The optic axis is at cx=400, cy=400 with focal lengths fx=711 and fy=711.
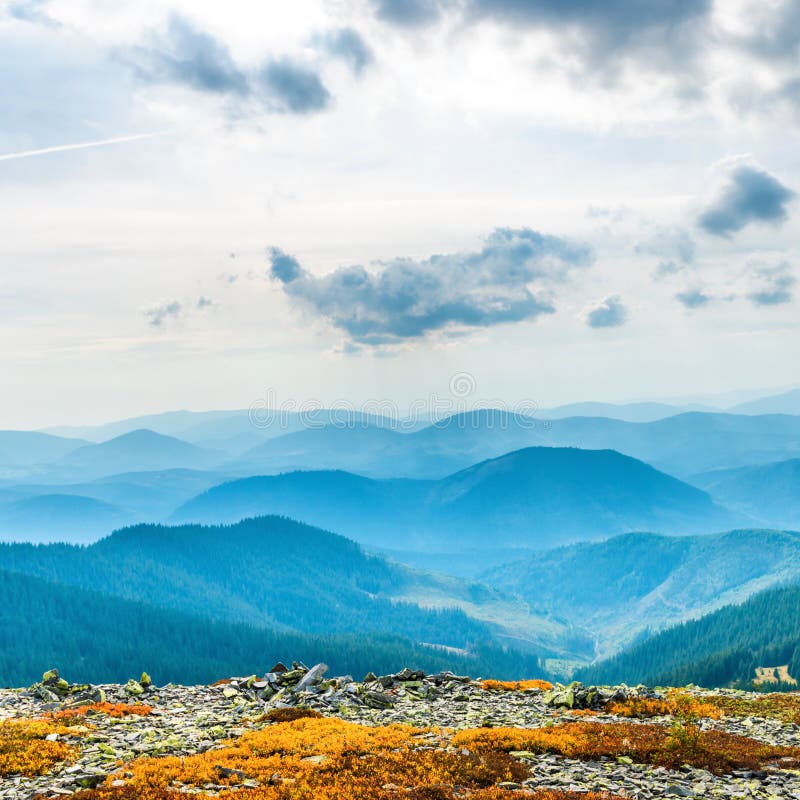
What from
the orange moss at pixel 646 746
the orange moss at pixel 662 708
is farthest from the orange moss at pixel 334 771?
the orange moss at pixel 662 708

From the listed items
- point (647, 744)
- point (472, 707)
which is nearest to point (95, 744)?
point (472, 707)

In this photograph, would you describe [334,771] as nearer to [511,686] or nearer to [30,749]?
[30,749]

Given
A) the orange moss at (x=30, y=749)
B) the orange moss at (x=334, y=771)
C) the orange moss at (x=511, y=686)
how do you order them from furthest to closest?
the orange moss at (x=511, y=686)
the orange moss at (x=30, y=749)
the orange moss at (x=334, y=771)

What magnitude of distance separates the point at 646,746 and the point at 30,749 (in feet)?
98.5

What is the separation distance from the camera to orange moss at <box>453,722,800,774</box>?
108 ft

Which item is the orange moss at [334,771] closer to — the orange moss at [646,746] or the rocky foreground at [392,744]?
the rocky foreground at [392,744]

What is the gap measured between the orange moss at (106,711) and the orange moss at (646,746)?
23408 mm

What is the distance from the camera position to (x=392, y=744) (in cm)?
3488

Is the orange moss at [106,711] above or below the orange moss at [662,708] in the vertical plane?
above

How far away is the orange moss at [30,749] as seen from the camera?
32594 millimetres

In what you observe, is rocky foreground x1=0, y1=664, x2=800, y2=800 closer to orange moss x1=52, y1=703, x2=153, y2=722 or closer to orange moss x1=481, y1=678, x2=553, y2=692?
orange moss x1=52, y1=703, x2=153, y2=722

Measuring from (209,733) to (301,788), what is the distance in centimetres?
1444

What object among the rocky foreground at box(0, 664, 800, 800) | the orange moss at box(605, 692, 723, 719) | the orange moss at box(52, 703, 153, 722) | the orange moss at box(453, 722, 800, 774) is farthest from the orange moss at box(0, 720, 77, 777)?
the orange moss at box(605, 692, 723, 719)

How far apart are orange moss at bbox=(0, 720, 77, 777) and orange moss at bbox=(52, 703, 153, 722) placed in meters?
4.21
